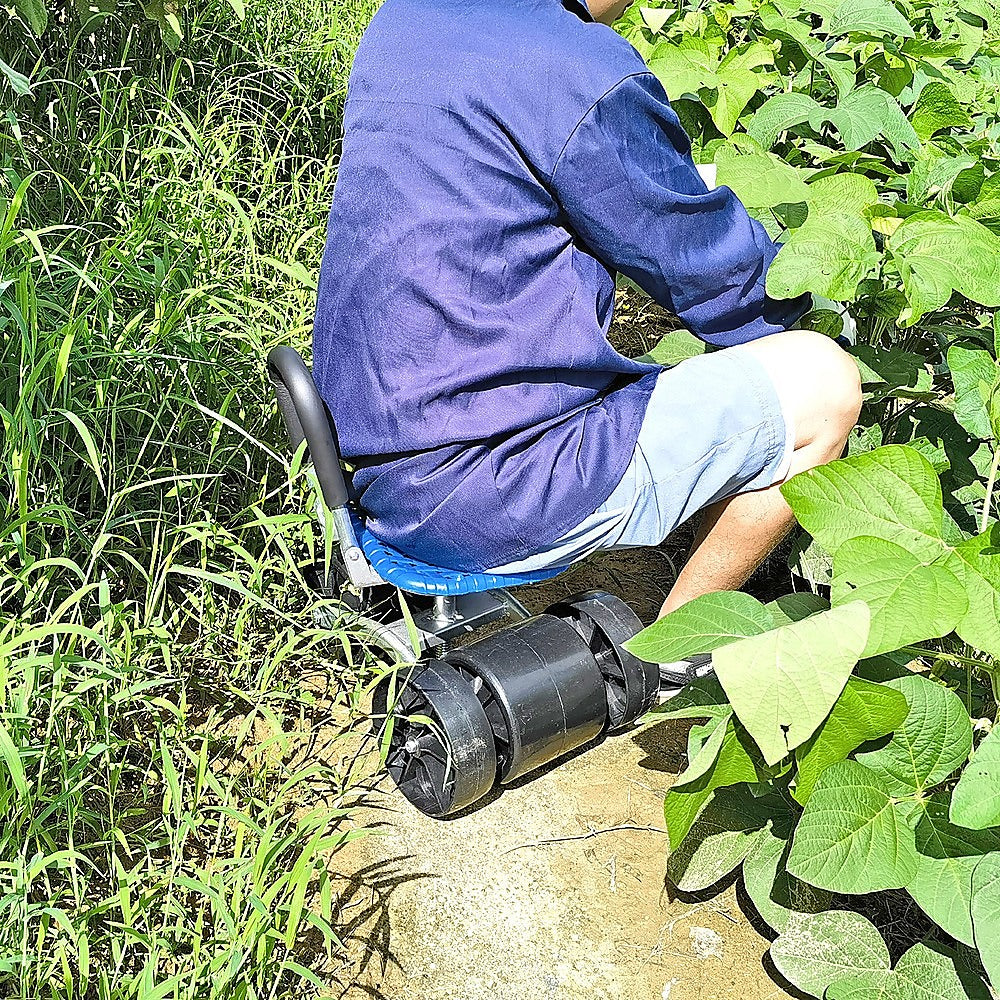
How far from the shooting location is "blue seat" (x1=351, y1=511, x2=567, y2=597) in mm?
1968

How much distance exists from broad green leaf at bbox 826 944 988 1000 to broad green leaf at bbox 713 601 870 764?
541 millimetres

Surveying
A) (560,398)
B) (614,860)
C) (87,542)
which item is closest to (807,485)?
(560,398)

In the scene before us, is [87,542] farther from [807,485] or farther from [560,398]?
[807,485]

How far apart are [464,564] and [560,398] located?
1.07ft

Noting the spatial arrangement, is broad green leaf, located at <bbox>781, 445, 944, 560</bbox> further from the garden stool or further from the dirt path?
the dirt path

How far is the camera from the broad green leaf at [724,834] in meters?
1.86

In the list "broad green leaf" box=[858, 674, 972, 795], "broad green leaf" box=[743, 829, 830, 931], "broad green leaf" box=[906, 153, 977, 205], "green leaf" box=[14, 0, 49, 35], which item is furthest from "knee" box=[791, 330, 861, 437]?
→ "green leaf" box=[14, 0, 49, 35]

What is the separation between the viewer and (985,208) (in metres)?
1.75

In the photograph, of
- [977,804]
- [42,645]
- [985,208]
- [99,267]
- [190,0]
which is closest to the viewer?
[977,804]

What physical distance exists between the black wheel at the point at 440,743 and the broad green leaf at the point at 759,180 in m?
0.93

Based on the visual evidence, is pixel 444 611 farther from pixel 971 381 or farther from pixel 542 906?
pixel 971 381

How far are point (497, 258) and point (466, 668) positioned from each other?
2.36ft

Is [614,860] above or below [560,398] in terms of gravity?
below

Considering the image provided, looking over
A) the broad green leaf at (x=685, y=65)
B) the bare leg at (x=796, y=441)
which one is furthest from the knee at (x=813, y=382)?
the broad green leaf at (x=685, y=65)
